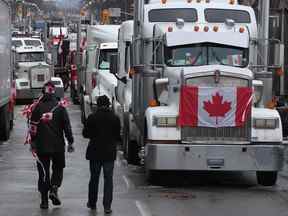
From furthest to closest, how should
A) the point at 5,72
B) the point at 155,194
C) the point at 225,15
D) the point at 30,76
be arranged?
the point at 30,76 < the point at 5,72 < the point at 225,15 < the point at 155,194

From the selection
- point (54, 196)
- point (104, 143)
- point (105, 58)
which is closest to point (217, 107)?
point (104, 143)

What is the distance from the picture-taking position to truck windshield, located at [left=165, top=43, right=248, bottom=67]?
16.3 metres

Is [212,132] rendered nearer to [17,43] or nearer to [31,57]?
[31,57]

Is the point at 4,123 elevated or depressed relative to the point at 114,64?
depressed

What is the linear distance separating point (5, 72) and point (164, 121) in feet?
32.2

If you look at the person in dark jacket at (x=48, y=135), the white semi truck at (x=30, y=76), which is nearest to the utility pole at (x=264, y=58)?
the person in dark jacket at (x=48, y=135)

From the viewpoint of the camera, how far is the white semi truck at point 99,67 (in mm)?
24969

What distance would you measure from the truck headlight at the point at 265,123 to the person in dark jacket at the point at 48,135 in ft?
11.9

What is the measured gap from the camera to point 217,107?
15.0m

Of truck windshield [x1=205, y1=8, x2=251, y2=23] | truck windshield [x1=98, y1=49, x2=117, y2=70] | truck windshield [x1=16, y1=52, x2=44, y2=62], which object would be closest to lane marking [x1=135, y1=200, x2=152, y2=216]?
truck windshield [x1=205, y1=8, x2=251, y2=23]

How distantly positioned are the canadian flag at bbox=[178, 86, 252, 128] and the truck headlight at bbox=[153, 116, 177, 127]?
0.34 ft

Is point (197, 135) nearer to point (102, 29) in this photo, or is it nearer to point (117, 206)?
point (117, 206)

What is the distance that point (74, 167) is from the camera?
18.3 m

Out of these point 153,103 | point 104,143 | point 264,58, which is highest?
point 264,58
